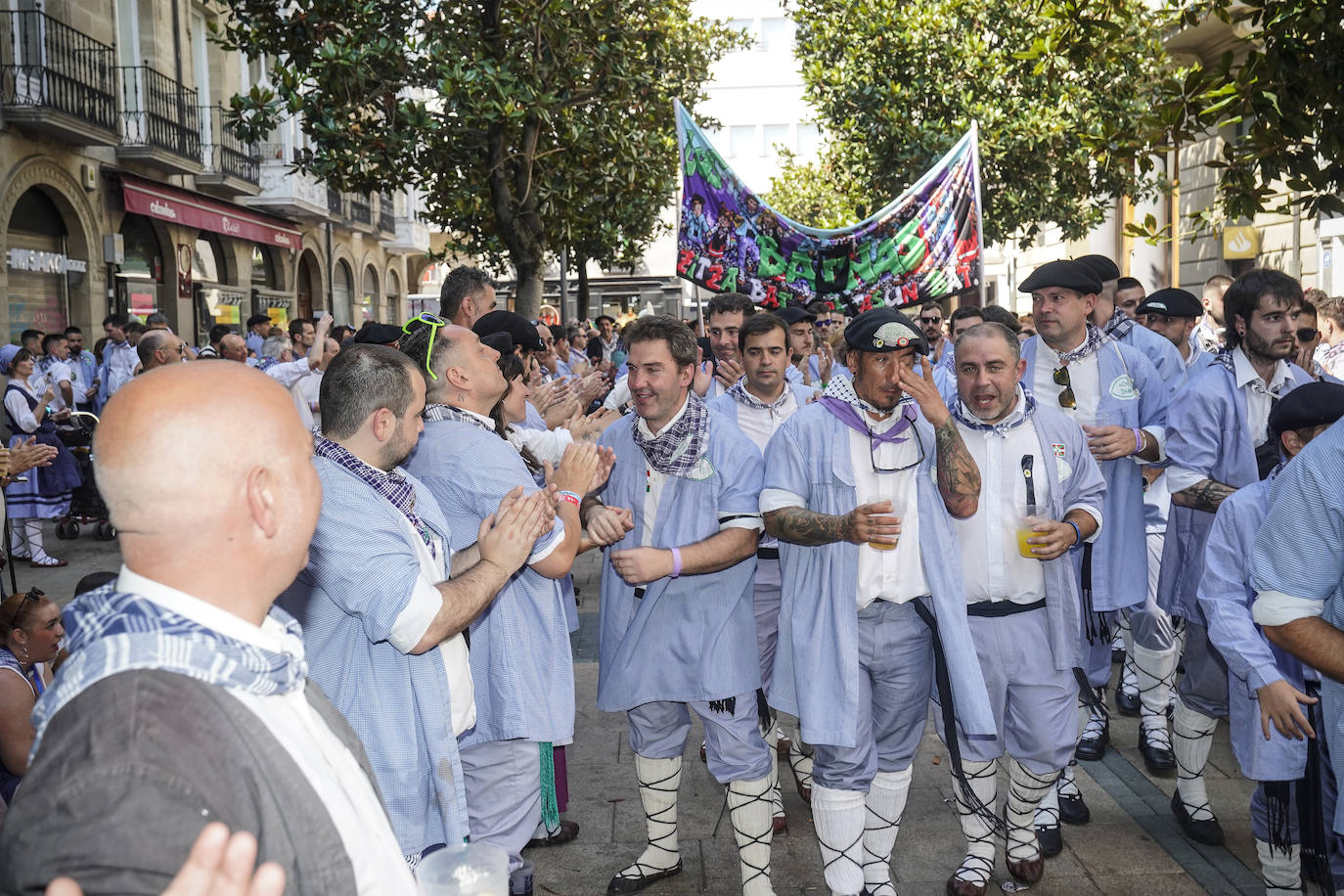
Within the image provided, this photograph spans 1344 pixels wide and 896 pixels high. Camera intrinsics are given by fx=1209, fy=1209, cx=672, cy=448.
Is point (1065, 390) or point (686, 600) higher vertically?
point (1065, 390)

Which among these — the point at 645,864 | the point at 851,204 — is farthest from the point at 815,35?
A: the point at 645,864

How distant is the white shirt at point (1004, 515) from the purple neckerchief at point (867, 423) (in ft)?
0.88

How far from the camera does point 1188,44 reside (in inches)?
848

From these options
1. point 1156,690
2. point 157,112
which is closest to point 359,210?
point 157,112

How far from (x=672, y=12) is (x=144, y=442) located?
1648 centimetres

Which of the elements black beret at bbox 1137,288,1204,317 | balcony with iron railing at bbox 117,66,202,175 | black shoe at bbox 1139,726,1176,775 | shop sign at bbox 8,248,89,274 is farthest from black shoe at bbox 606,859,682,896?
balcony with iron railing at bbox 117,66,202,175

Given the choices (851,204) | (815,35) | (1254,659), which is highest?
(815,35)

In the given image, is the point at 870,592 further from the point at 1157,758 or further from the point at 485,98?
the point at 485,98

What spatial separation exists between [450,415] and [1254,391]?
3.70 meters

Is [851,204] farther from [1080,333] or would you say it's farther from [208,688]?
[208,688]

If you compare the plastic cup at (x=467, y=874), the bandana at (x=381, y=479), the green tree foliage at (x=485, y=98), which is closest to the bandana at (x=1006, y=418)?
the bandana at (x=381, y=479)

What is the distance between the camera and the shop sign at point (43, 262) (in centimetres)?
1803

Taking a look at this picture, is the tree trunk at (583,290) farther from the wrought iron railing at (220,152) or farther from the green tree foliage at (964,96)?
the green tree foliage at (964,96)

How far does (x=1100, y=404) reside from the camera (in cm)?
579
